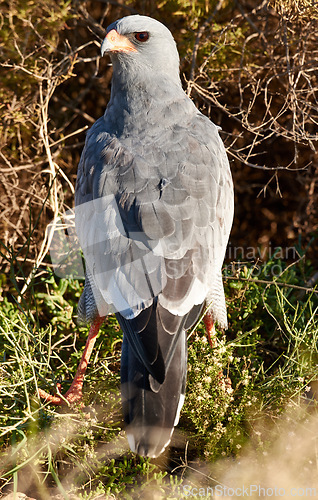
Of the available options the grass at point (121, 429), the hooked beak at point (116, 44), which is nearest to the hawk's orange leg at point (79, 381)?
the grass at point (121, 429)

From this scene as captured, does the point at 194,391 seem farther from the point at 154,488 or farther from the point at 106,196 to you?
the point at 106,196

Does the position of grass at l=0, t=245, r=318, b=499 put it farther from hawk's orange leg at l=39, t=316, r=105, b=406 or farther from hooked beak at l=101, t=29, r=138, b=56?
hooked beak at l=101, t=29, r=138, b=56

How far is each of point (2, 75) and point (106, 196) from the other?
191 centimetres

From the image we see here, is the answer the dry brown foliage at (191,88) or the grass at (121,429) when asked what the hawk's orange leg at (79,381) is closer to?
the grass at (121,429)

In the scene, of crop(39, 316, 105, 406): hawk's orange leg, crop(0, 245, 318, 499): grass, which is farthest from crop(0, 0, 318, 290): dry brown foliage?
crop(0, 245, 318, 499): grass

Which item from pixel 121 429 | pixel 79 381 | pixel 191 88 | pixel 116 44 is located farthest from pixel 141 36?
pixel 121 429

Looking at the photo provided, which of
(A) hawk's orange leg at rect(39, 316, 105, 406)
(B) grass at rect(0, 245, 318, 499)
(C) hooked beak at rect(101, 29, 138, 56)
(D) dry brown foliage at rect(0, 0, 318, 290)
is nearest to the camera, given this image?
(B) grass at rect(0, 245, 318, 499)

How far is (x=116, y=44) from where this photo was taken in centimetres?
292

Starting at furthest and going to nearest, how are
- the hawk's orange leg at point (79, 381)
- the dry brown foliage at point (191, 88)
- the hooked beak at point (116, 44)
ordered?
the dry brown foliage at point (191, 88)
the hooked beak at point (116, 44)
the hawk's orange leg at point (79, 381)

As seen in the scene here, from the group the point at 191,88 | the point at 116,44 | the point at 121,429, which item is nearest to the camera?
the point at 121,429

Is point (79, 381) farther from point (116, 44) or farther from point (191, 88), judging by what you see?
point (191, 88)

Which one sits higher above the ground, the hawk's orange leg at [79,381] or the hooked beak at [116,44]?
the hooked beak at [116,44]

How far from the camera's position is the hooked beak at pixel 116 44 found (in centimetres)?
288

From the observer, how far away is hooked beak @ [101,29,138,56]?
288 centimetres
